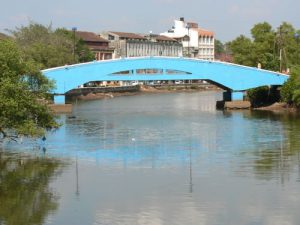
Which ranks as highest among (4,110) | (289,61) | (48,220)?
(289,61)

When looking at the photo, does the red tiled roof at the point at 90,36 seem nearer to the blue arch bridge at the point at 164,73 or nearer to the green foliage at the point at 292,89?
the blue arch bridge at the point at 164,73

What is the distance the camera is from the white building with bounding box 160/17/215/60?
5566 inches

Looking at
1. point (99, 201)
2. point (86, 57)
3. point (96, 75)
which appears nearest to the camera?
point (99, 201)

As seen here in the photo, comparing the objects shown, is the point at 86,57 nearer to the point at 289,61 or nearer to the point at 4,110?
the point at 289,61

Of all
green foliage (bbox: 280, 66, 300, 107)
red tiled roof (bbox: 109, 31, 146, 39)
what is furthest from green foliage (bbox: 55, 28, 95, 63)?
green foliage (bbox: 280, 66, 300, 107)

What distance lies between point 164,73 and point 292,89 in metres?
10.3

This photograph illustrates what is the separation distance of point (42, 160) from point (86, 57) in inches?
2485

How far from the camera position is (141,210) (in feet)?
62.4

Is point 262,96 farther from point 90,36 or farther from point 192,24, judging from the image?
point 192,24

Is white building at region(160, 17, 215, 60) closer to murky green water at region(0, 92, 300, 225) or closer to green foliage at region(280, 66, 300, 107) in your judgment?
green foliage at region(280, 66, 300, 107)

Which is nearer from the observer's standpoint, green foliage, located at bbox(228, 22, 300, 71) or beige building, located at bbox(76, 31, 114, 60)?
green foliage, located at bbox(228, 22, 300, 71)

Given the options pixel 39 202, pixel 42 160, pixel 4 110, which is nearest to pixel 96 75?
pixel 42 160

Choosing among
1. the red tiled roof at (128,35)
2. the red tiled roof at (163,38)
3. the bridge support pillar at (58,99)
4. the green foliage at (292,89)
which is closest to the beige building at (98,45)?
the red tiled roof at (128,35)

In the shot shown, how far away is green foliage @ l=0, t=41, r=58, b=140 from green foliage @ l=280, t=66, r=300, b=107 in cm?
2981
